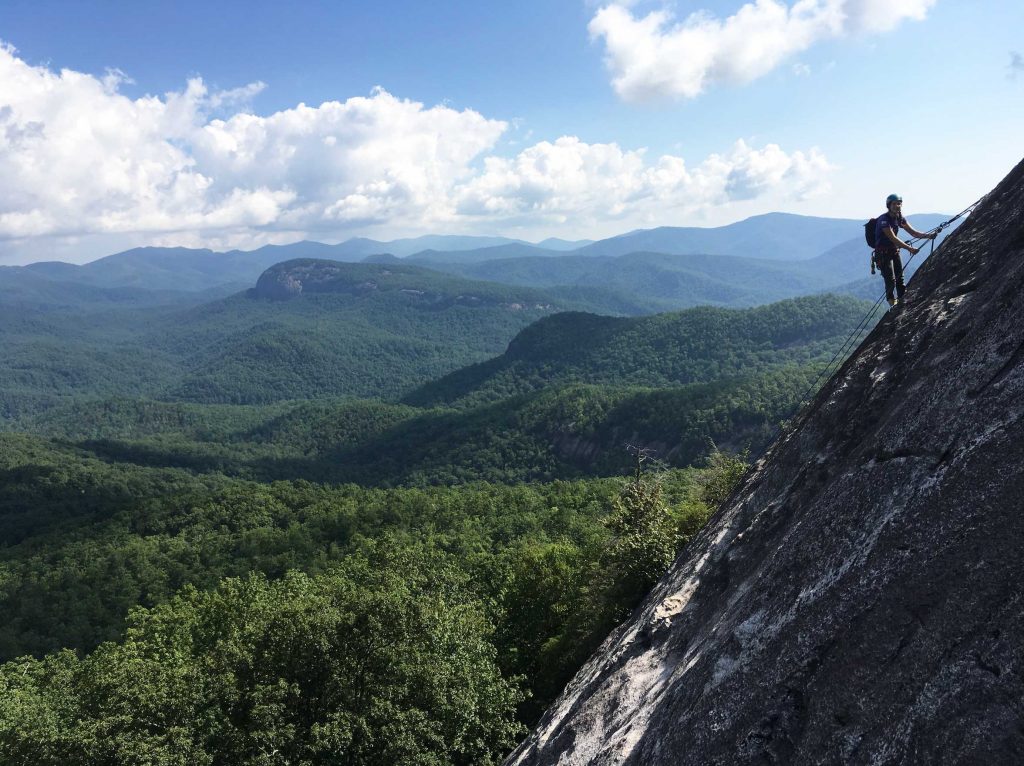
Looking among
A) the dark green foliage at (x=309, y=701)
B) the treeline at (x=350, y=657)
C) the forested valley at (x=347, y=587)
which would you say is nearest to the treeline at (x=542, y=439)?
the forested valley at (x=347, y=587)

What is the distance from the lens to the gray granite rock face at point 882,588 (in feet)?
23.6

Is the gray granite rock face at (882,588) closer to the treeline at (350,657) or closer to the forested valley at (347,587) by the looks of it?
the forested valley at (347,587)

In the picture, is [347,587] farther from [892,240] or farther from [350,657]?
[892,240]

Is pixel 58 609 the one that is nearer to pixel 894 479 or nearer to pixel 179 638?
pixel 179 638

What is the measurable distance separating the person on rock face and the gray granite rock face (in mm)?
1894

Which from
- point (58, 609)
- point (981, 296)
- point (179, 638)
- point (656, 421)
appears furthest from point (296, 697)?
point (656, 421)

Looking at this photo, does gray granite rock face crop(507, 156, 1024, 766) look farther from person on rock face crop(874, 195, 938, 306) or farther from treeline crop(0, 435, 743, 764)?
treeline crop(0, 435, 743, 764)

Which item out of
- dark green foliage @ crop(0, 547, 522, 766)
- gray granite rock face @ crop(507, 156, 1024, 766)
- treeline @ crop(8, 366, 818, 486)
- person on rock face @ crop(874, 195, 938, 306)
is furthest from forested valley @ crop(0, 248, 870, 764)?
gray granite rock face @ crop(507, 156, 1024, 766)

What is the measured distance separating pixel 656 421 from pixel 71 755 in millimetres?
133881

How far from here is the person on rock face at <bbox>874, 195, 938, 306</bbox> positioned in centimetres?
1587

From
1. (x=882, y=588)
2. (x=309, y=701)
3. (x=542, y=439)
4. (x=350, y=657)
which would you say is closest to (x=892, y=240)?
(x=882, y=588)

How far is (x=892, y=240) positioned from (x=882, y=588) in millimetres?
11703

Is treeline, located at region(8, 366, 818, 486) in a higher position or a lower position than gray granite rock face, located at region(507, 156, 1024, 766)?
lower

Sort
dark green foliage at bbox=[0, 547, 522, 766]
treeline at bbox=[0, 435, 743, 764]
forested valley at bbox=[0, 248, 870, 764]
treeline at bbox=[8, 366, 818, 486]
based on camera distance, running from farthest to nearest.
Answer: treeline at bbox=[8, 366, 818, 486]
forested valley at bbox=[0, 248, 870, 764]
treeline at bbox=[0, 435, 743, 764]
dark green foliage at bbox=[0, 547, 522, 766]
